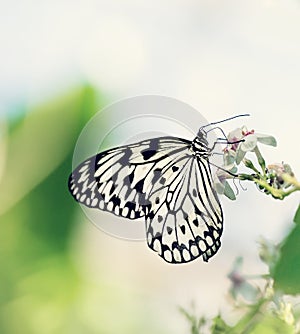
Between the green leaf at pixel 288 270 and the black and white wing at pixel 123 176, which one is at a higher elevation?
the black and white wing at pixel 123 176

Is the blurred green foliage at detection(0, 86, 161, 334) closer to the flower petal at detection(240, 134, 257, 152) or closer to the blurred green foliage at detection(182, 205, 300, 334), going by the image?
the blurred green foliage at detection(182, 205, 300, 334)

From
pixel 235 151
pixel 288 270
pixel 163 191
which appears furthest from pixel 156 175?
pixel 288 270

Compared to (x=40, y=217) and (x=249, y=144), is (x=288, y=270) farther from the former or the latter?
(x=40, y=217)

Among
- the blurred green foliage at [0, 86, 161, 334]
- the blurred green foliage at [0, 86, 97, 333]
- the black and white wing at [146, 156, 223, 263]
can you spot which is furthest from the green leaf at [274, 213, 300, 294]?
the blurred green foliage at [0, 86, 97, 333]

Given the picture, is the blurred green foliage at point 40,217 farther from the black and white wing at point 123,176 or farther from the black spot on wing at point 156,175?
the black spot on wing at point 156,175

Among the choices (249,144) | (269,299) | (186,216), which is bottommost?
(269,299)

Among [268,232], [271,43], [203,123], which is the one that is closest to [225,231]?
[268,232]

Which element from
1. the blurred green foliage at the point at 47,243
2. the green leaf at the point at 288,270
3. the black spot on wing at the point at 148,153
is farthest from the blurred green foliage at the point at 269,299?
the black spot on wing at the point at 148,153
